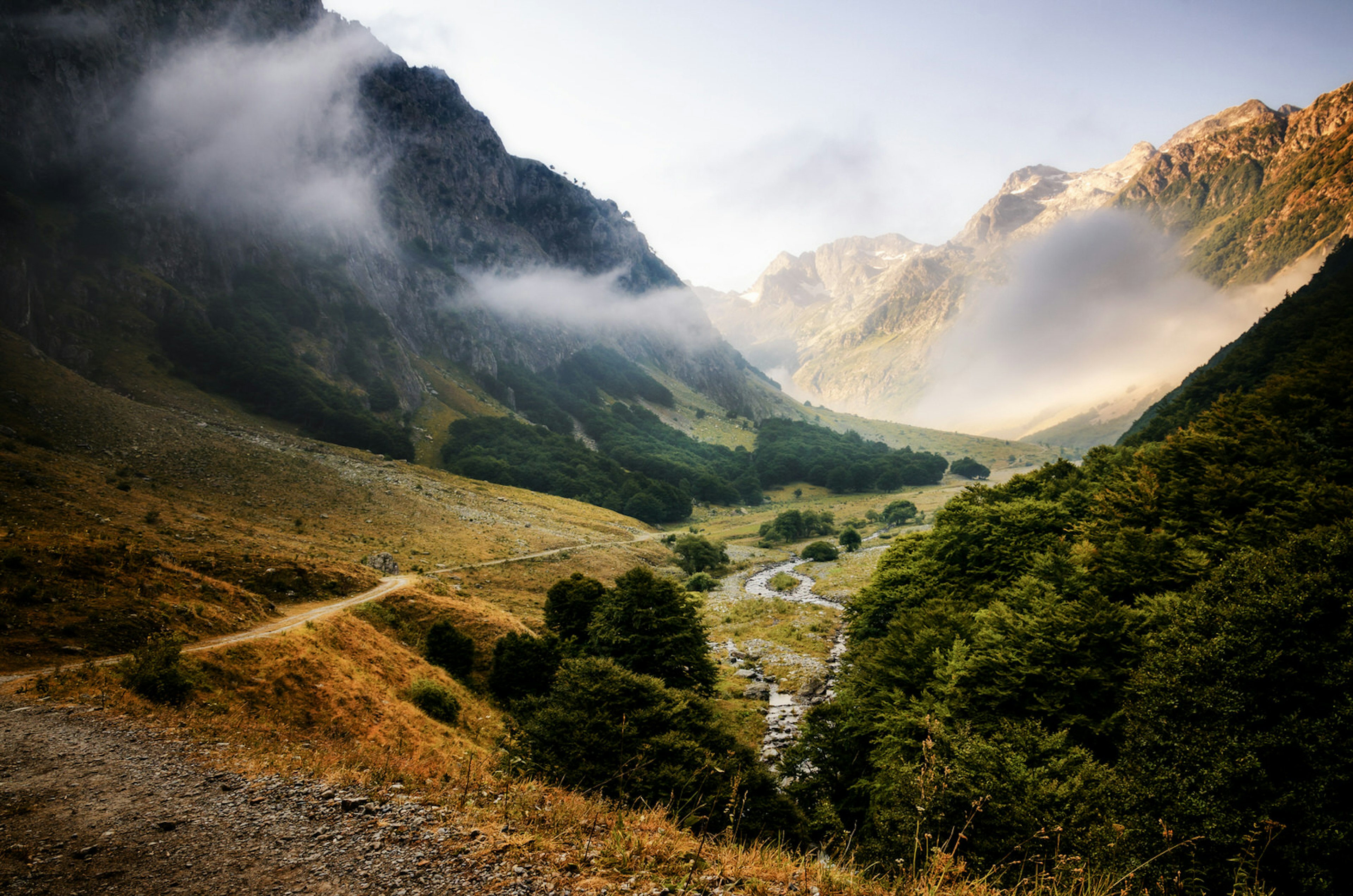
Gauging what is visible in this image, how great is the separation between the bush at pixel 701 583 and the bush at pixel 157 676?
57623mm

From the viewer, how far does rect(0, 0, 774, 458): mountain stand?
3445 inches

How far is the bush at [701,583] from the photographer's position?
2721 inches

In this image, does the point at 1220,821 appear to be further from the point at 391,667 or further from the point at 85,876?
the point at 391,667

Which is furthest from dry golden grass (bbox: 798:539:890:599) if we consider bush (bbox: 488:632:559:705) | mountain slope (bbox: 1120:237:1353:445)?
Result: bush (bbox: 488:632:559:705)

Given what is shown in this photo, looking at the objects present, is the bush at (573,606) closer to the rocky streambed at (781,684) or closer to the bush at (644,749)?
the rocky streambed at (781,684)

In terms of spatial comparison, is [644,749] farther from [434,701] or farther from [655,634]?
[434,701]

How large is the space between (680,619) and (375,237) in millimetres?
174620

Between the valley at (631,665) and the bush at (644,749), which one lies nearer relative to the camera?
the valley at (631,665)

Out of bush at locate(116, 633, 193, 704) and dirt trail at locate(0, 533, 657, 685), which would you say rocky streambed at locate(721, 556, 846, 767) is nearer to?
bush at locate(116, 633, 193, 704)

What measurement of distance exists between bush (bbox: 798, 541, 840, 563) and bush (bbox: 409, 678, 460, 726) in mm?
72179

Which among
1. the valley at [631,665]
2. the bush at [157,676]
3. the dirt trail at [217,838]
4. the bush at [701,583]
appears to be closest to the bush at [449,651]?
the valley at [631,665]

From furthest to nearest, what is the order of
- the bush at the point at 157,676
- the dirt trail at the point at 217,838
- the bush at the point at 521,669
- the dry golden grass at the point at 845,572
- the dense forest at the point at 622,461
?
1. the dense forest at the point at 622,461
2. the dry golden grass at the point at 845,572
3. the bush at the point at 521,669
4. the bush at the point at 157,676
5. the dirt trail at the point at 217,838

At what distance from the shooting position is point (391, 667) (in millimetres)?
24578

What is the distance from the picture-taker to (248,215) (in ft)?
406
